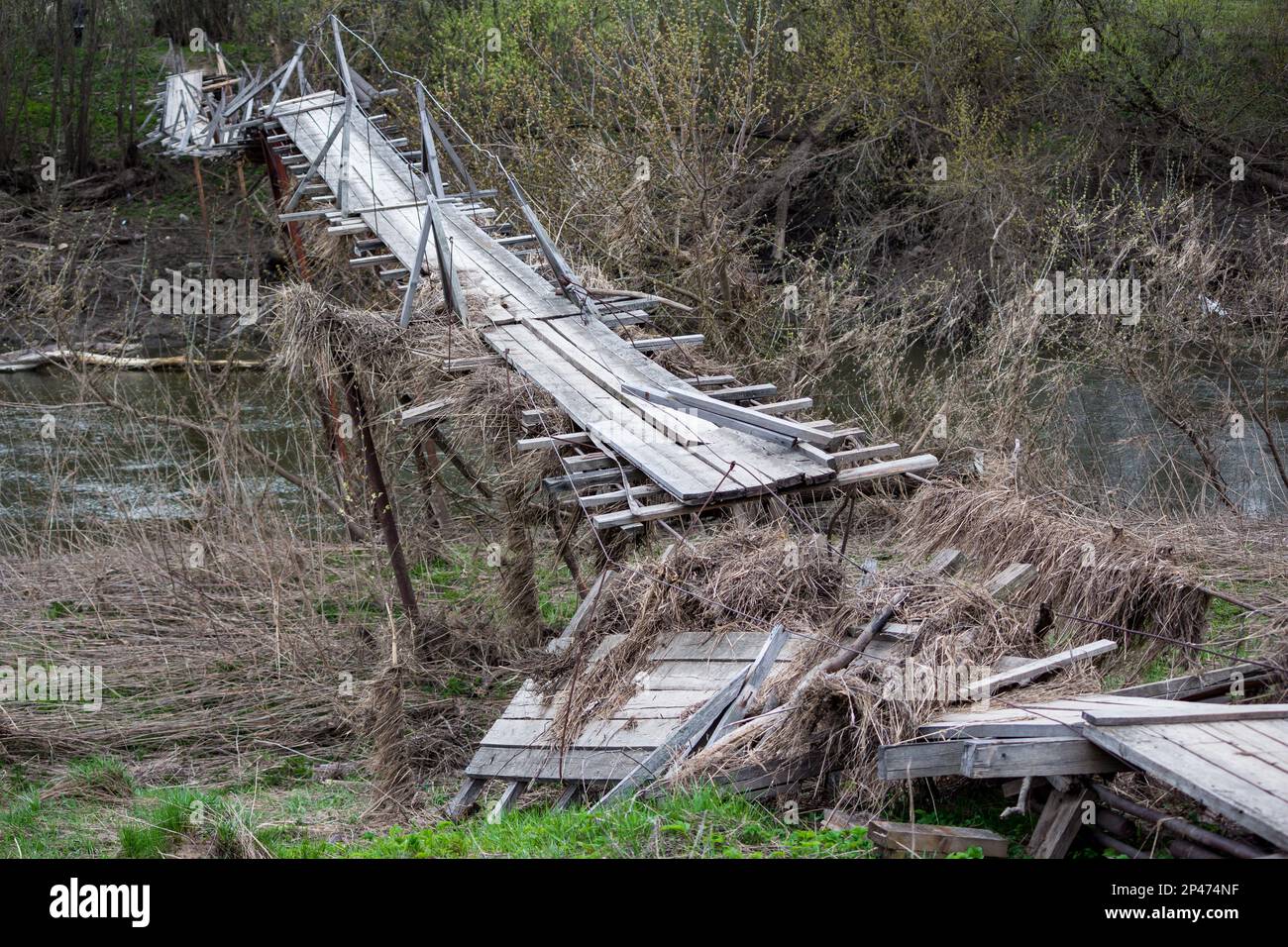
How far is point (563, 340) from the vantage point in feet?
26.6

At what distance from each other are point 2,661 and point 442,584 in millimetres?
3636

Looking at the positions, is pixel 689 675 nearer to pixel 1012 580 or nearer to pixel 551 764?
pixel 551 764

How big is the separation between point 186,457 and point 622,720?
1199cm

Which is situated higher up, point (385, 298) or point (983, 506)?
point (385, 298)

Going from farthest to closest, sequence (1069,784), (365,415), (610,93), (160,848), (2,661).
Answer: (610,93)
(2,661)
(365,415)
(160,848)
(1069,784)

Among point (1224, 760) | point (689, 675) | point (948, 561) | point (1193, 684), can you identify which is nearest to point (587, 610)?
point (689, 675)

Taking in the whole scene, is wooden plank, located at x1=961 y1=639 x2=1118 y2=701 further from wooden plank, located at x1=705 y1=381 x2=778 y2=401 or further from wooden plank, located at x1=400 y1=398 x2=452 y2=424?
wooden plank, located at x1=400 y1=398 x2=452 y2=424

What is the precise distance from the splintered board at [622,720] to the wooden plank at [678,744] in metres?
0.12


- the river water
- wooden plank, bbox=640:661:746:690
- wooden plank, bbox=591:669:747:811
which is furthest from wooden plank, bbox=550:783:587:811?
the river water

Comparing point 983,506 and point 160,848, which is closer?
point 160,848

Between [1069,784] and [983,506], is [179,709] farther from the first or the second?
[1069,784]

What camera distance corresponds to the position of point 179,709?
9.09 meters

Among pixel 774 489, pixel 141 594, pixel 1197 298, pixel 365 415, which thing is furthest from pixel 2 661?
pixel 1197 298

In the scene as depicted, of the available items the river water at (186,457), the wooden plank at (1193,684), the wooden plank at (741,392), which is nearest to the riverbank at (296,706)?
the wooden plank at (1193,684)
